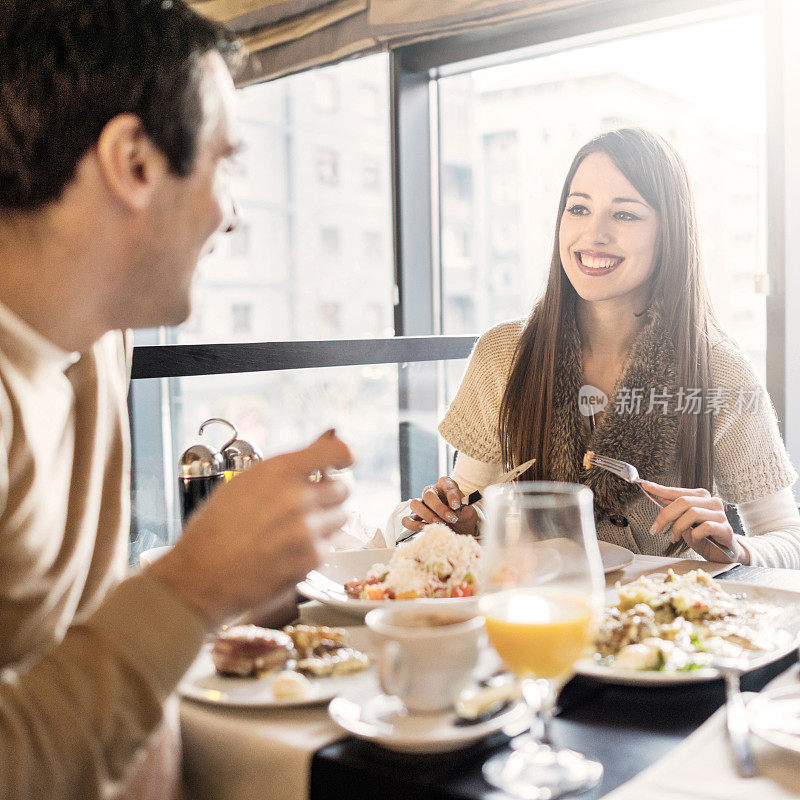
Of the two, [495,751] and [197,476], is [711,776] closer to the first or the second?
[495,751]

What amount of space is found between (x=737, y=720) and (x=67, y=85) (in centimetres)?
80

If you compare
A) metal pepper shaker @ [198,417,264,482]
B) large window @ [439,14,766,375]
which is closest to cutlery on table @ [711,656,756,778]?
metal pepper shaker @ [198,417,264,482]

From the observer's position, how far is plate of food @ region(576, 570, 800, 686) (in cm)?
90

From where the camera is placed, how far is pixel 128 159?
0.76 m

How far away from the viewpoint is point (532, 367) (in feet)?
6.84

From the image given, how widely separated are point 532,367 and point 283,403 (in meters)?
0.96

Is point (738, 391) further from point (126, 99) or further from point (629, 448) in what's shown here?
point (126, 99)

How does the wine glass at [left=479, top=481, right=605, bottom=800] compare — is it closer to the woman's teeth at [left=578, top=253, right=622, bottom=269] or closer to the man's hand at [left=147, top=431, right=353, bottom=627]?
the man's hand at [left=147, top=431, right=353, bottom=627]

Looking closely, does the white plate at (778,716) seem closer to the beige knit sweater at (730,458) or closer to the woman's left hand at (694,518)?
the woman's left hand at (694,518)

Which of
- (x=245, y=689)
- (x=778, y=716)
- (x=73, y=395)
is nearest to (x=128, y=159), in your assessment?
(x=73, y=395)

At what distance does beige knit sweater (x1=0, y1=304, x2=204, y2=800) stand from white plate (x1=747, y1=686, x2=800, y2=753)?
481 mm

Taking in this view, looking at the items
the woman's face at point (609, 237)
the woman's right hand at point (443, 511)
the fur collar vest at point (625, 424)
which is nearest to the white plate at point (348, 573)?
the woman's right hand at point (443, 511)

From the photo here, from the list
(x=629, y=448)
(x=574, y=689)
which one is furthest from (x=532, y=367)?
(x=574, y=689)

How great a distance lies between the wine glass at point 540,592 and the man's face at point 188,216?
1.21 ft
